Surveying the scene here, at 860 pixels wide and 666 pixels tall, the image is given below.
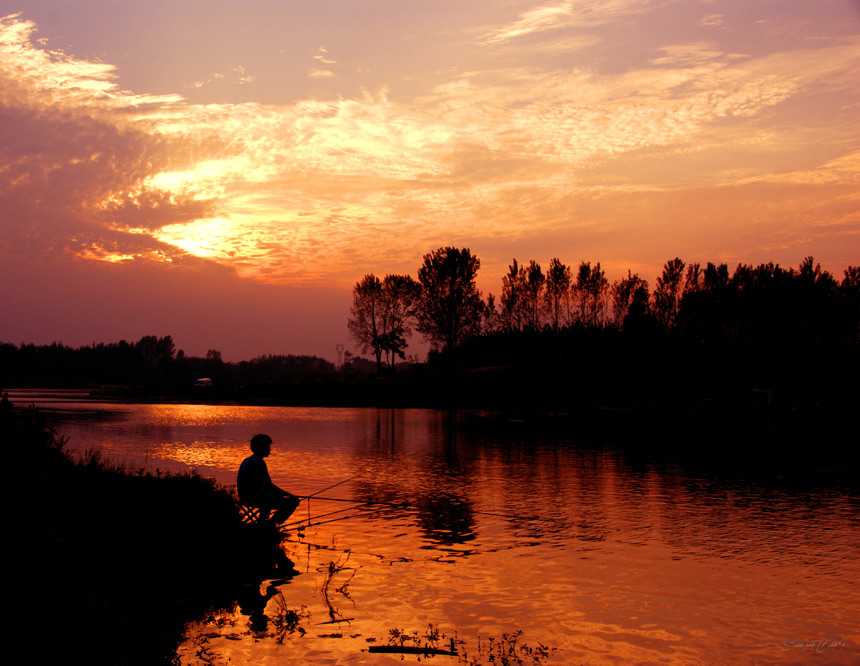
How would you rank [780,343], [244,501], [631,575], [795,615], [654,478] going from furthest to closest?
[780,343] → [654,478] → [244,501] → [631,575] → [795,615]

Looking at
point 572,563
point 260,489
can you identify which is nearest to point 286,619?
point 260,489

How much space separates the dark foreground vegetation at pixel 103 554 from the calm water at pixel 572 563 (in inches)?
38.7

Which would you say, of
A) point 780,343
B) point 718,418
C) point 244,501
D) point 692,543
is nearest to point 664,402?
point 718,418

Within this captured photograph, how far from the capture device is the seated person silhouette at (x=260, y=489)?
534 inches

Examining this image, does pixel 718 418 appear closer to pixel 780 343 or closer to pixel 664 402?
pixel 664 402

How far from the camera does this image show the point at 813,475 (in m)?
26.6

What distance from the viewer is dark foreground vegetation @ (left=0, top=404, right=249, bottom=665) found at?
23.7 ft

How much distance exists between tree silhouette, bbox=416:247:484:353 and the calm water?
65.4 m

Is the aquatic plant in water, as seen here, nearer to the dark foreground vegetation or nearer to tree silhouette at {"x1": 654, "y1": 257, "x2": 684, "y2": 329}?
the dark foreground vegetation

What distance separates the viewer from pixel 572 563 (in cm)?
1343

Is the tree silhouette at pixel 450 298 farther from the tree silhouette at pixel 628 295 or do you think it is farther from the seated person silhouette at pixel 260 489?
the seated person silhouette at pixel 260 489

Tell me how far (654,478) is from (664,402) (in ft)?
176

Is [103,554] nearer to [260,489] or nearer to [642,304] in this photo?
[260,489]

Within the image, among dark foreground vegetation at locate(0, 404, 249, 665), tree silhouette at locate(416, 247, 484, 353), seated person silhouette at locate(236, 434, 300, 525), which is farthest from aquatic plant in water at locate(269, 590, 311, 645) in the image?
tree silhouette at locate(416, 247, 484, 353)
